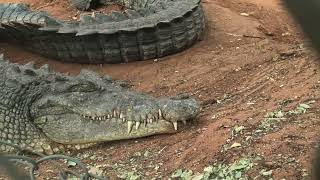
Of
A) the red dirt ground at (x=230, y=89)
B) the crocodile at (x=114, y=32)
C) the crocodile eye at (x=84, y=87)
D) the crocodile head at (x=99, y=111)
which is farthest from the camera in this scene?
the crocodile at (x=114, y=32)

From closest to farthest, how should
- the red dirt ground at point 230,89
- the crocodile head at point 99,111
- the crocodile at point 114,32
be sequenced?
the red dirt ground at point 230,89, the crocodile head at point 99,111, the crocodile at point 114,32

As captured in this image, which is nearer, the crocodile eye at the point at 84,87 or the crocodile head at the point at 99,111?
the crocodile head at the point at 99,111

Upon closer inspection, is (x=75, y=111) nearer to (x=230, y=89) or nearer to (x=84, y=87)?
(x=84, y=87)

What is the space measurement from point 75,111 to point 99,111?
19 centimetres

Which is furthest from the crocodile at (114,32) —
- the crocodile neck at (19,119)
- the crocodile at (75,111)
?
the crocodile neck at (19,119)

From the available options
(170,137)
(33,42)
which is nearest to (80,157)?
(170,137)

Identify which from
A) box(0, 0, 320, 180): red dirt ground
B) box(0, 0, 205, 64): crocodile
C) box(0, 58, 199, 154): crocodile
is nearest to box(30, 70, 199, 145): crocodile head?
box(0, 58, 199, 154): crocodile

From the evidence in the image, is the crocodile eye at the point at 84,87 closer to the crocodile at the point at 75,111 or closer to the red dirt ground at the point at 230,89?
the crocodile at the point at 75,111

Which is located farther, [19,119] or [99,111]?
[19,119]

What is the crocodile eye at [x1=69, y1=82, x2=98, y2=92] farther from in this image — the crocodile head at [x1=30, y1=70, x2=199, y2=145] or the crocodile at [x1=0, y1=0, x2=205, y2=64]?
the crocodile at [x1=0, y1=0, x2=205, y2=64]

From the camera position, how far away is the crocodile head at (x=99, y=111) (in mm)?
3486

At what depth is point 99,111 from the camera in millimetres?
3568

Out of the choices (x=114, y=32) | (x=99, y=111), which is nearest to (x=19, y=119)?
(x=99, y=111)

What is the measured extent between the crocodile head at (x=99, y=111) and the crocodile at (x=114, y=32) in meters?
0.77
